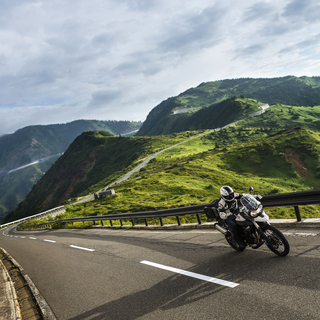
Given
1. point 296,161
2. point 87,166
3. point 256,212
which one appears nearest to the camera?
point 256,212

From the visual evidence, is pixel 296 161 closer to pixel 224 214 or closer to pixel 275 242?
pixel 224 214

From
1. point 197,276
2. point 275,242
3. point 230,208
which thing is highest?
point 230,208

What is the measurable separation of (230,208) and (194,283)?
2.26 m

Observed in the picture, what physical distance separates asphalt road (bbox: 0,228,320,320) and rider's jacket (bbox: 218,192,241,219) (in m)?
1.11

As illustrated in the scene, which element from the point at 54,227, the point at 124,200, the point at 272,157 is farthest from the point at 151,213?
the point at 272,157

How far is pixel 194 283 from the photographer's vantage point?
18.3ft

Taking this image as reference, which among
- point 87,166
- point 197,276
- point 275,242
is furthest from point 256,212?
point 87,166

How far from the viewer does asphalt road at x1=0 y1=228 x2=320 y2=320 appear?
4.24 meters

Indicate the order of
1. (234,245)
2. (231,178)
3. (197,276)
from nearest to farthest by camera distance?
(197,276) → (234,245) → (231,178)

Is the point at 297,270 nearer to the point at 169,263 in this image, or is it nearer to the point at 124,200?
the point at 169,263

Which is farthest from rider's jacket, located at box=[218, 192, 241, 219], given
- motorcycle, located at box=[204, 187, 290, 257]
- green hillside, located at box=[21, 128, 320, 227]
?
green hillside, located at box=[21, 128, 320, 227]

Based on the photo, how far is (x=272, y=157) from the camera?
A: 51.2 m

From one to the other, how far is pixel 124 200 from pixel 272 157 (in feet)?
107

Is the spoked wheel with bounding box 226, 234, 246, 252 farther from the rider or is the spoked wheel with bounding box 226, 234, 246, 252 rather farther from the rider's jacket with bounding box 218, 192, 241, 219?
the rider's jacket with bounding box 218, 192, 241, 219
